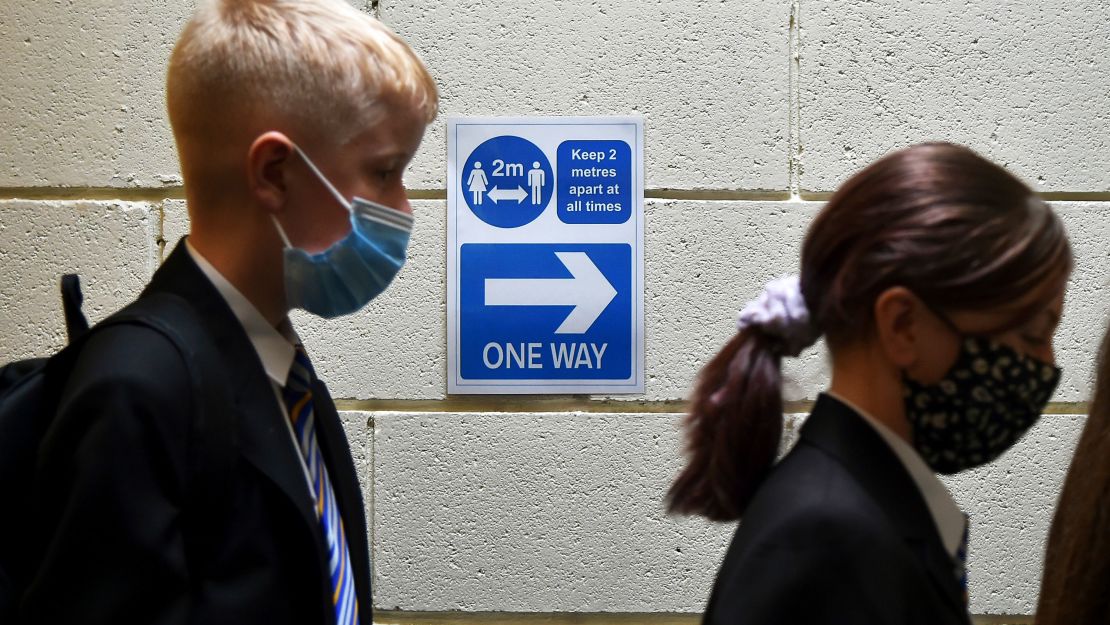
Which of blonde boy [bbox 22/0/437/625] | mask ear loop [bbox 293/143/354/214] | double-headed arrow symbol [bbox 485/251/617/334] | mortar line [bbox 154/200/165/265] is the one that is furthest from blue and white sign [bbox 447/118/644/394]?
mask ear loop [bbox 293/143/354/214]

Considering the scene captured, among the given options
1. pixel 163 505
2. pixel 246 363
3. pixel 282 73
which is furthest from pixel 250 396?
pixel 282 73

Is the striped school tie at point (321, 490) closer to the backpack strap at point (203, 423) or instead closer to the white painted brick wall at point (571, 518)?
the backpack strap at point (203, 423)

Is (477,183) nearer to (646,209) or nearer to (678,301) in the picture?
(646,209)

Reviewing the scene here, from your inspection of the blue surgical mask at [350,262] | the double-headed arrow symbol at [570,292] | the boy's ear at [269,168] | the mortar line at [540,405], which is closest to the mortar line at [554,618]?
the mortar line at [540,405]

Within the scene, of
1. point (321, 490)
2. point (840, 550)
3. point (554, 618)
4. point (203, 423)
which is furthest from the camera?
point (554, 618)

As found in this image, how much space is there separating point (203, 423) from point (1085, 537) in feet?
3.35

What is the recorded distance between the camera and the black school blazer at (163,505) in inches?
44.7

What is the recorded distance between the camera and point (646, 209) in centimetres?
255

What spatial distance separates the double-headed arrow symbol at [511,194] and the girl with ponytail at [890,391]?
1.25 metres

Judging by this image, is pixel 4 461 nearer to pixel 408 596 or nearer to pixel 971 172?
pixel 971 172

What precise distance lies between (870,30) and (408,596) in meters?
1.76

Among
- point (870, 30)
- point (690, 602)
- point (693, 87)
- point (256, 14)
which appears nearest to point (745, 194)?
point (693, 87)

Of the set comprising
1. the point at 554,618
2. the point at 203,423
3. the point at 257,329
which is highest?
the point at 257,329

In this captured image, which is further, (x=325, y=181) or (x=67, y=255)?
(x=67, y=255)
